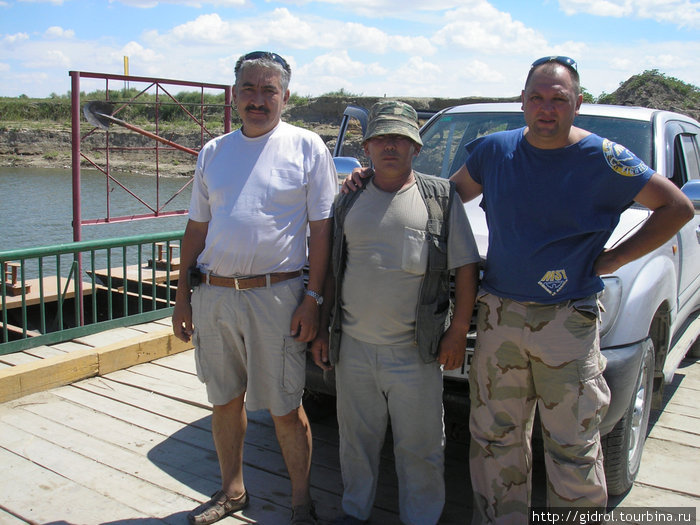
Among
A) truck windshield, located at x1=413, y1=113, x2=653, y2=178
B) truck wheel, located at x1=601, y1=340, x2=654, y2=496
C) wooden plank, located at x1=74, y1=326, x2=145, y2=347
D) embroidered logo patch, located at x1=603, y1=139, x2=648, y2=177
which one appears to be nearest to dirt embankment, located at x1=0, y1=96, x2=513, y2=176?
wooden plank, located at x1=74, y1=326, x2=145, y2=347

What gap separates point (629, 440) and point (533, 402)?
2.46ft

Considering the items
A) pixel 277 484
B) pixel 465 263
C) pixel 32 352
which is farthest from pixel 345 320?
pixel 32 352

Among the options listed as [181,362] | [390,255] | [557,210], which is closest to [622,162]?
[557,210]

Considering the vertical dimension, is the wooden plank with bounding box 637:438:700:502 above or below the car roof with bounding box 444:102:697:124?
below

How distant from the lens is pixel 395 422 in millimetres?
2963

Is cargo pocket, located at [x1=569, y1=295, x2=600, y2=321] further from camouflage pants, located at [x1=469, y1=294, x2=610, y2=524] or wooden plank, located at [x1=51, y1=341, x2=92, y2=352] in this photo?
wooden plank, located at [x1=51, y1=341, x2=92, y2=352]

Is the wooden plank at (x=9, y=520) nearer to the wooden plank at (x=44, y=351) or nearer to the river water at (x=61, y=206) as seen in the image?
the wooden plank at (x=44, y=351)

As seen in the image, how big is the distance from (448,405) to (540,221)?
1.06 meters

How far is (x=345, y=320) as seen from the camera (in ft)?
9.82

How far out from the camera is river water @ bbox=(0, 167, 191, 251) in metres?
18.4

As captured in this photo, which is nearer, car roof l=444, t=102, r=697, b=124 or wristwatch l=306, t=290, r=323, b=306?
wristwatch l=306, t=290, r=323, b=306

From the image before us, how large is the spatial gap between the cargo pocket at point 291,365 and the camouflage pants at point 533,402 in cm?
77

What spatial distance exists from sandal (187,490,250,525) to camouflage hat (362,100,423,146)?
184 cm

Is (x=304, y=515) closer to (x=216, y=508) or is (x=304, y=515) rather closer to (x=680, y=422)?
(x=216, y=508)
